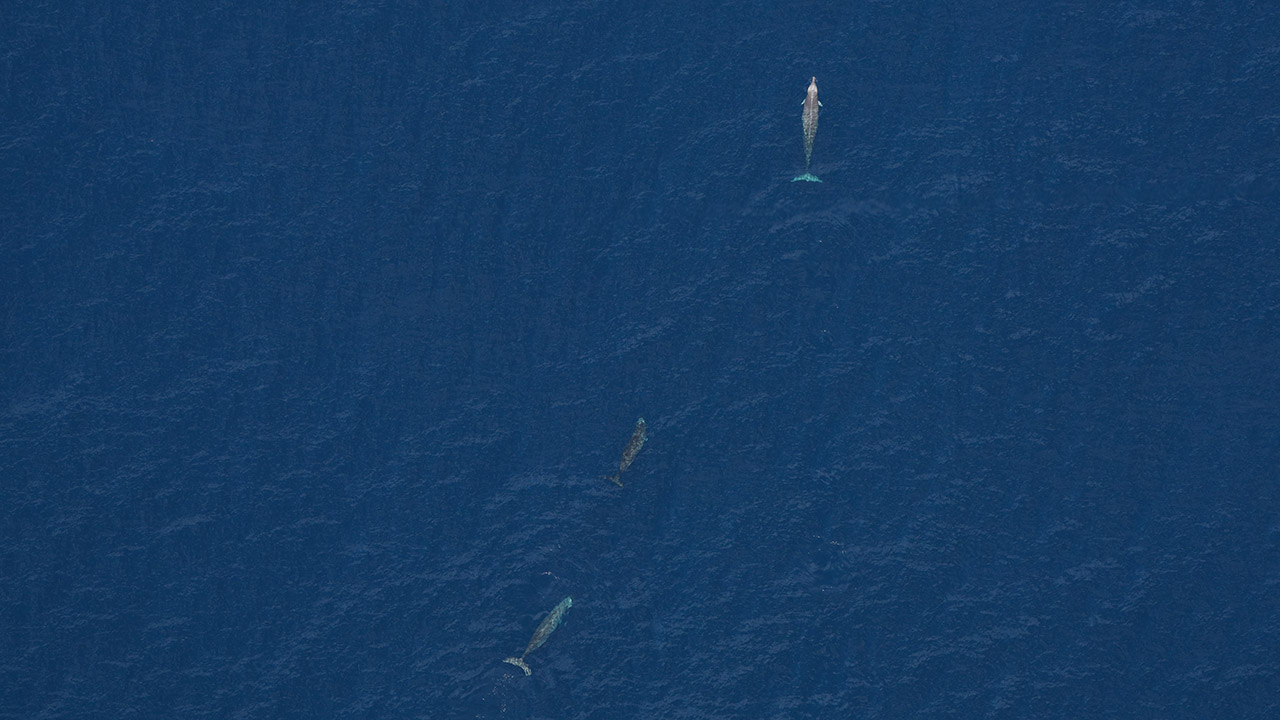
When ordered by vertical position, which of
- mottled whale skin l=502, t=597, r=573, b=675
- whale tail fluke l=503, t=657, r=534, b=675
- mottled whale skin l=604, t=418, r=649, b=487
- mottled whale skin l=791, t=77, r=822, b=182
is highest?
mottled whale skin l=791, t=77, r=822, b=182

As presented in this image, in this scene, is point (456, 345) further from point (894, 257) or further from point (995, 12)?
point (995, 12)

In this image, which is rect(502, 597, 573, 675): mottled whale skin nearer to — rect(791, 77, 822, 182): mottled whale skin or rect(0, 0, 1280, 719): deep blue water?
rect(0, 0, 1280, 719): deep blue water

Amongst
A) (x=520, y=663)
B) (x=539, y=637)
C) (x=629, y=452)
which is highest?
(x=629, y=452)

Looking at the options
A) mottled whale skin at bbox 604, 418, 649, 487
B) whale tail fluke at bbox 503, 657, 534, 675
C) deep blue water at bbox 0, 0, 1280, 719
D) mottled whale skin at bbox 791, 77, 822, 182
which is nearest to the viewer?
whale tail fluke at bbox 503, 657, 534, 675

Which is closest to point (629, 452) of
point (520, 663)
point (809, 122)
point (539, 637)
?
point (539, 637)

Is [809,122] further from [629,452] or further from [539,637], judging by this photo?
[539,637]

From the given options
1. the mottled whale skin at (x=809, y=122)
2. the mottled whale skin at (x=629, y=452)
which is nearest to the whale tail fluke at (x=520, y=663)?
the mottled whale skin at (x=629, y=452)

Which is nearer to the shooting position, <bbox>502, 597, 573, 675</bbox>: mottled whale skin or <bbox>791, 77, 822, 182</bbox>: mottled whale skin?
<bbox>502, 597, 573, 675</bbox>: mottled whale skin

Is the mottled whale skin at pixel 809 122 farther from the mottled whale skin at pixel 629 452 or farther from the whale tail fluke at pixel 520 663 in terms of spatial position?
the whale tail fluke at pixel 520 663

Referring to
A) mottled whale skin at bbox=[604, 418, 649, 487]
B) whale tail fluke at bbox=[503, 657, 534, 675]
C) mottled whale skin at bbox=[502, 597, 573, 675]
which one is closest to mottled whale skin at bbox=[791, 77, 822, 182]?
mottled whale skin at bbox=[604, 418, 649, 487]
